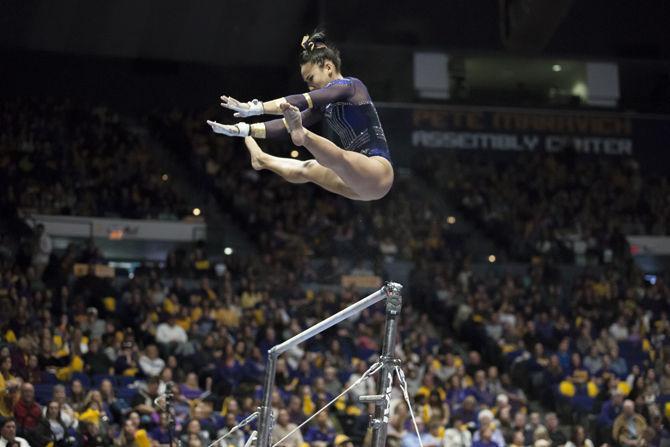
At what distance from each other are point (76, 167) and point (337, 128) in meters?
13.2

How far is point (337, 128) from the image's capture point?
5.87m

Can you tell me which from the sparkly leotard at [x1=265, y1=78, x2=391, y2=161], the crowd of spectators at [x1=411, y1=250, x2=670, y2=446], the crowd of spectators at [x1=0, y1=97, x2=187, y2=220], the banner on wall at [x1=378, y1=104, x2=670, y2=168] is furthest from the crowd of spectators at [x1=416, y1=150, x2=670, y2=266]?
the sparkly leotard at [x1=265, y1=78, x2=391, y2=161]

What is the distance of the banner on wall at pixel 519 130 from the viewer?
2142 cm

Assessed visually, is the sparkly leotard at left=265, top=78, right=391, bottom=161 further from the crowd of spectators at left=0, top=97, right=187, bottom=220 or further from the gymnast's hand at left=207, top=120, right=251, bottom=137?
the crowd of spectators at left=0, top=97, right=187, bottom=220

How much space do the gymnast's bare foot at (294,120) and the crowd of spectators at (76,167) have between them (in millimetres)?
12695

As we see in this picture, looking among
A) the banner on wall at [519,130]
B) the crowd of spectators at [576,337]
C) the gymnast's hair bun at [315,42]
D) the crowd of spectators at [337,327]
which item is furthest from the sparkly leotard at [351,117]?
the banner on wall at [519,130]

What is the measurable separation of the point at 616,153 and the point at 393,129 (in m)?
5.64

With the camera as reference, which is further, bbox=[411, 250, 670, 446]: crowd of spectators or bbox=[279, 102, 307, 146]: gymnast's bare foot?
bbox=[411, 250, 670, 446]: crowd of spectators

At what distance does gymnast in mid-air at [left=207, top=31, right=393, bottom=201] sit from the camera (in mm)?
5309

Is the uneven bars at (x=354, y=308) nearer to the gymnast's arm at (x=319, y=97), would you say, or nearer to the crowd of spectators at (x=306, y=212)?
the gymnast's arm at (x=319, y=97)

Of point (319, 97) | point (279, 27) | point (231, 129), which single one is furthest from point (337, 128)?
point (279, 27)

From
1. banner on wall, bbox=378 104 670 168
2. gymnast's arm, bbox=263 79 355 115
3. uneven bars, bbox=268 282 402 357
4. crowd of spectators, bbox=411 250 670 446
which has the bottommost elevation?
crowd of spectators, bbox=411 250 670 446

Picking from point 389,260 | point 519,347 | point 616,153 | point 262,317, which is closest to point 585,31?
point 616,153

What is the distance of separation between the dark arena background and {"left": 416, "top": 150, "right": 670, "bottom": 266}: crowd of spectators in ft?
0.22
